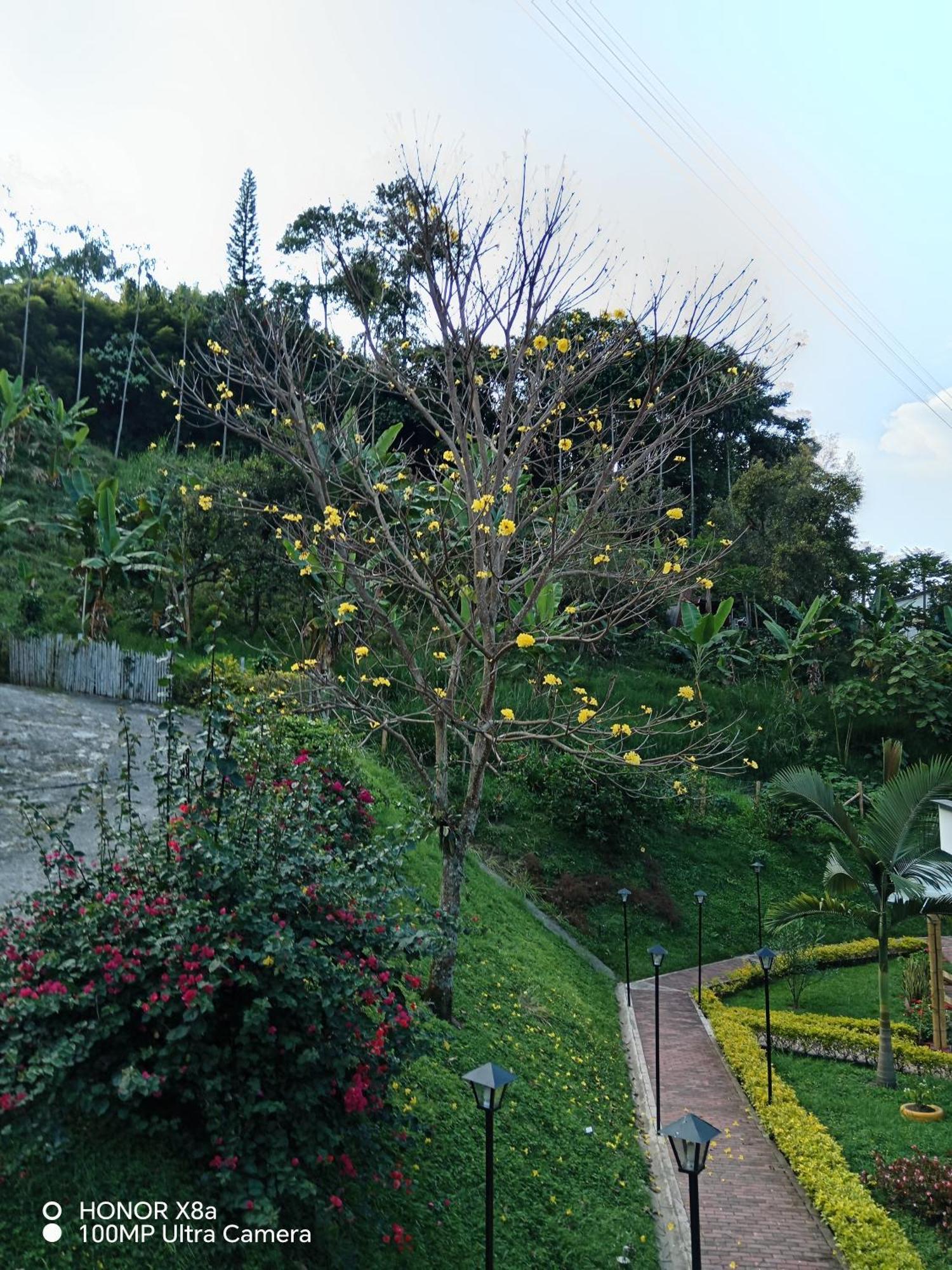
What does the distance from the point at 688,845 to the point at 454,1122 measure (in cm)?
1170

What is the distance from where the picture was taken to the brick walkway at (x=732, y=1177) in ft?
19.8

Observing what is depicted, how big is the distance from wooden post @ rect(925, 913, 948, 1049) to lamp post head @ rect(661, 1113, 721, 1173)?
7.35 meters

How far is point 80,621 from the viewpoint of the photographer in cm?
1688

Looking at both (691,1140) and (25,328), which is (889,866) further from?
(25,328)

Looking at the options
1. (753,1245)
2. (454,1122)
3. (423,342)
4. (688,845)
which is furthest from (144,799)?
(688,845)

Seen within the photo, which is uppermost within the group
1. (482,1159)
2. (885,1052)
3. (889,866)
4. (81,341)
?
(81,341)

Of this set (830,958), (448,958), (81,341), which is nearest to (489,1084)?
(448,958)

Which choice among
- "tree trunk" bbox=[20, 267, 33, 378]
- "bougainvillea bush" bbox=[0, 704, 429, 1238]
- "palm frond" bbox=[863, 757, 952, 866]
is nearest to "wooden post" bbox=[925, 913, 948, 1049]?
"palm frond" bbox=[863, 757, 952, 866]

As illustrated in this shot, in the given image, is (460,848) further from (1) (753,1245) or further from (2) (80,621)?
(2) (80,621)

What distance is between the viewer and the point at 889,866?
982 centimetres

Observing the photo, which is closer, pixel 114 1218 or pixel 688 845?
pixel 114 1218

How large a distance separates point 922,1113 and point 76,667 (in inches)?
477

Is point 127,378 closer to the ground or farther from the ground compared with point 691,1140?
farther from the ground

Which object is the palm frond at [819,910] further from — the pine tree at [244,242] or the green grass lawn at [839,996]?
the pine tree at [244,242]
